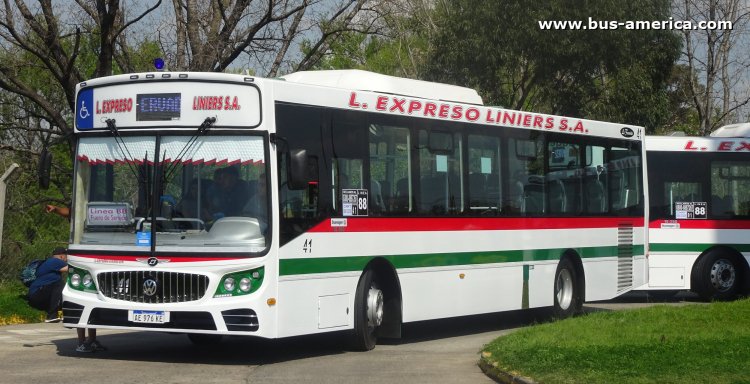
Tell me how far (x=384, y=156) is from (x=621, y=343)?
3.55 m

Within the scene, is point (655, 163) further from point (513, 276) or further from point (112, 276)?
point (112, 276)

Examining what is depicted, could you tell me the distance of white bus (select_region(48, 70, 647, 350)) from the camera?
35.0ft

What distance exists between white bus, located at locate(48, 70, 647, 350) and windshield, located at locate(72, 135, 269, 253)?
0.05 ft

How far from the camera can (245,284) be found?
10.6 metres

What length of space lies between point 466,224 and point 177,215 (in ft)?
15.2

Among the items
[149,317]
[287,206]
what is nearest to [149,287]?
[149,317]

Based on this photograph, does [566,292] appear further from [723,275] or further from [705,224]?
[723,275]

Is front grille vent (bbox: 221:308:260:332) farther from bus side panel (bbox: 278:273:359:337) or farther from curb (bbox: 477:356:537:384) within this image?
curb (bbox: 477:356:537:384)

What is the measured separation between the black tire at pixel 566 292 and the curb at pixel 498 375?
213 inches

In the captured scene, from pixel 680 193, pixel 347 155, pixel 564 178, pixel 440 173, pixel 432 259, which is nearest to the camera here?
pixel 347 155

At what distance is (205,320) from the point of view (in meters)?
10.5

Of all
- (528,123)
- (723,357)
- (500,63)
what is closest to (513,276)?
(528,123)

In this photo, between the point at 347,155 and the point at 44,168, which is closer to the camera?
the point at 44,168

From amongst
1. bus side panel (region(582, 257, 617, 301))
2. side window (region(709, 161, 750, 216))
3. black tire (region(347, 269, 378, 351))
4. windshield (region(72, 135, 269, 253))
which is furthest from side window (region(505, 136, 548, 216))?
side window (region(709, 161, 750, 216))
